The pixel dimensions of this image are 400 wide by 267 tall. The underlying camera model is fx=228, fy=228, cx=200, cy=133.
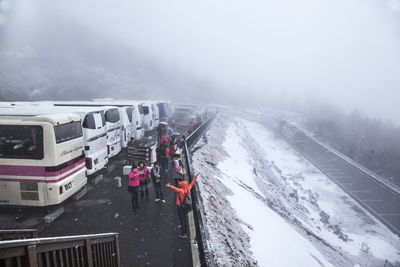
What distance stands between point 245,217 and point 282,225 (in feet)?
9.24

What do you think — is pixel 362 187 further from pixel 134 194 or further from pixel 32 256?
pixel 32 256

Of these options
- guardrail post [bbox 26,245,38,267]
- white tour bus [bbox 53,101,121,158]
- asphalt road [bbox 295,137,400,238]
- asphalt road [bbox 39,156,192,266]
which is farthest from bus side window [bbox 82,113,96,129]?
asphalt road [bbox 295,137,400,238]

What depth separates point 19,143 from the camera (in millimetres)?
7430

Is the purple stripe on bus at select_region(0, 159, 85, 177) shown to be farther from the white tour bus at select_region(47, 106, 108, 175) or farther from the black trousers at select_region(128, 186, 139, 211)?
the white tour bus at select_region(47, 106, 108, 175)

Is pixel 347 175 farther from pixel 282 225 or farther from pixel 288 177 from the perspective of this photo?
pixel 282 225

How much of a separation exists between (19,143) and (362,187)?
39.2 metres

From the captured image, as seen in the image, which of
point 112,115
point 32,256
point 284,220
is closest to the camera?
point 32,256

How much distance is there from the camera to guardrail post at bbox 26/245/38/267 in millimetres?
2340

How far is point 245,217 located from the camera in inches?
445

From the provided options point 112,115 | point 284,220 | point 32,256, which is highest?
point 112,115

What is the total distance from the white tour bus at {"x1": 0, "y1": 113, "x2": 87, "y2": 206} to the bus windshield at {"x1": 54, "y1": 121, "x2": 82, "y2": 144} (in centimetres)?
6

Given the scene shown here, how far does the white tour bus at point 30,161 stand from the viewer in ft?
24.3

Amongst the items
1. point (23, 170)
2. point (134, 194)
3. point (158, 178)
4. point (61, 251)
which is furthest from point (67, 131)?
point (61, 251)

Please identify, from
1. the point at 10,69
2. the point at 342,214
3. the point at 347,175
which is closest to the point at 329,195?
the point at 342,214
